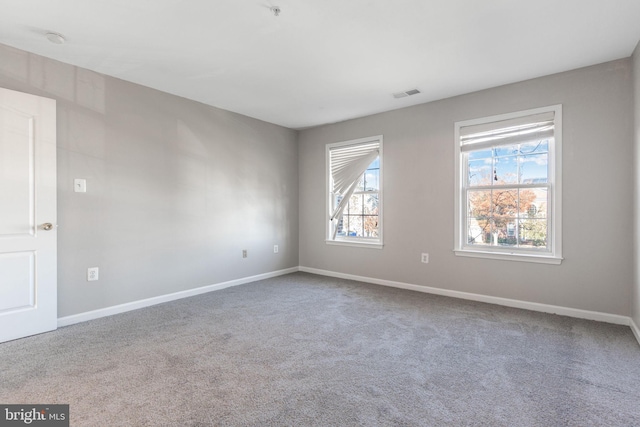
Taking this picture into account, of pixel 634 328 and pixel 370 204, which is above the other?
pixel 370 204

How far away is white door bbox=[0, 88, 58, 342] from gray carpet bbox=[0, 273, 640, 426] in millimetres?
243

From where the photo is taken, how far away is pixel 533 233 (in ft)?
11.2

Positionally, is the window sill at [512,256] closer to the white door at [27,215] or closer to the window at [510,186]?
the window at [510,186]

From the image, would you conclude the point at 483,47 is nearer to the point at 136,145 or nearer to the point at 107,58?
the point at 107,58

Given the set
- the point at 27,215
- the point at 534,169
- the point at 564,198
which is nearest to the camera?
the point at 27,215

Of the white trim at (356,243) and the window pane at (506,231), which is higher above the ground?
the window pane at (506,231)

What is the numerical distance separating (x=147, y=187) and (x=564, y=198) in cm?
442

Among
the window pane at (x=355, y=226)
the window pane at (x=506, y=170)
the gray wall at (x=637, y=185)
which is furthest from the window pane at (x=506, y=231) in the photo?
the window pane at (x=355, y=226)

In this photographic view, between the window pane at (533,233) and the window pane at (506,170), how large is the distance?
479 mm

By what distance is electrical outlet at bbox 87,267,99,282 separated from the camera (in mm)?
3088

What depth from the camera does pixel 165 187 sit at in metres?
3.67

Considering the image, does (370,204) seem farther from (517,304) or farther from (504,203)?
(517,304)

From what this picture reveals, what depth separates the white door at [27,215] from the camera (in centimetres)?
256

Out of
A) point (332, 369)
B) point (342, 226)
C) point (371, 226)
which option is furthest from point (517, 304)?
point (342, 226)
